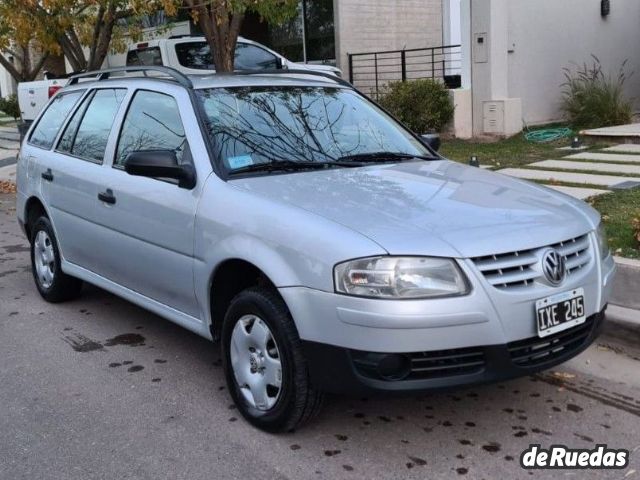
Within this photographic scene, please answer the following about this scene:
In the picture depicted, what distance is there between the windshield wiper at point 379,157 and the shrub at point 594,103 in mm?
8960

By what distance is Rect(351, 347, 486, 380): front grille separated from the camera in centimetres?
339

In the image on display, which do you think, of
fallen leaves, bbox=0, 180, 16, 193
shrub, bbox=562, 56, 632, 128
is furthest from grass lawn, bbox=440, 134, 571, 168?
fallen leaves, bbox=0, 180, 16, 193

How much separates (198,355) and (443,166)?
196 cm

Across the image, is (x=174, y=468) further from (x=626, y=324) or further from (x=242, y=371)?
(x=626, y=324)

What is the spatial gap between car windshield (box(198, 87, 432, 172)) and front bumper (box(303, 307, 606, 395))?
4.41 feet

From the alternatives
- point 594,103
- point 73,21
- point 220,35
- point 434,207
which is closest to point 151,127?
point 434,207

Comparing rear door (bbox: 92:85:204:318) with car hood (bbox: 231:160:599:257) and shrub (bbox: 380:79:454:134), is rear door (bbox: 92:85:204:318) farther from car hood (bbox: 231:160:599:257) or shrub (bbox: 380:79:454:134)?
shrub (bbox: 380:79:454:134)

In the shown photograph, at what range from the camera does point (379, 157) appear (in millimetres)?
4750

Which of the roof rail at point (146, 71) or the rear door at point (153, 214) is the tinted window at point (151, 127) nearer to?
the rear door at point (153, 214)

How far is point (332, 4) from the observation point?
17344 mm

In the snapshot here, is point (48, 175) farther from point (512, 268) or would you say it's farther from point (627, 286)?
point (627, 286)

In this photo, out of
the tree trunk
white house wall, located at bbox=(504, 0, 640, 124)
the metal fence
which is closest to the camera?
the tree trunk

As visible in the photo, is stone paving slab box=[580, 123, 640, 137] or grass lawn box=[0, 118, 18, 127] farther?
grass lawn box=[0, 118, 18, 127]

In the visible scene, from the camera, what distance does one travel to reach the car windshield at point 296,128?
4.47 metres
